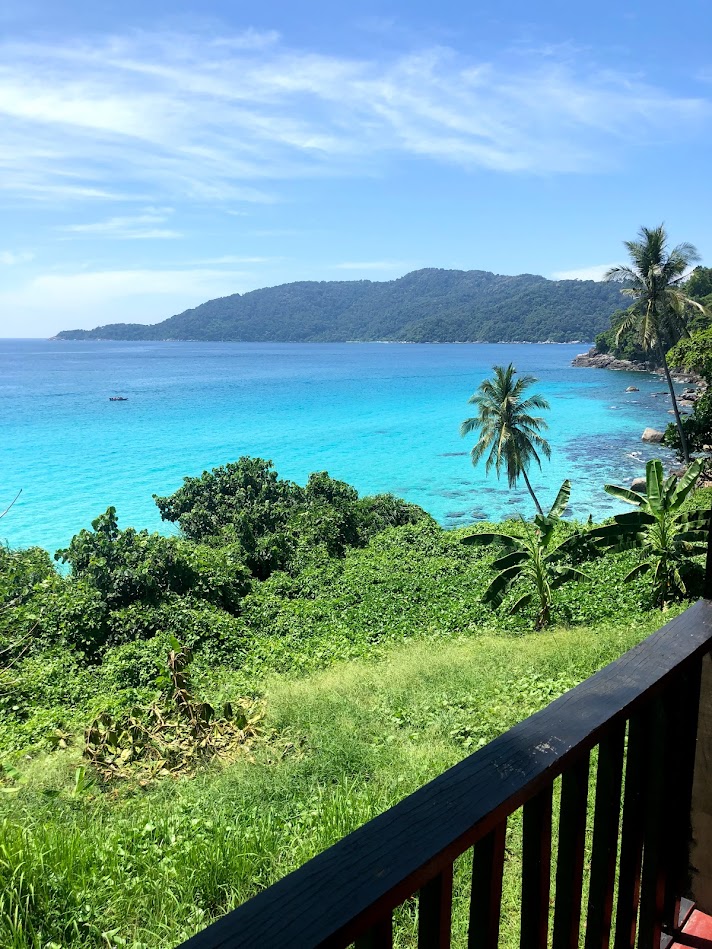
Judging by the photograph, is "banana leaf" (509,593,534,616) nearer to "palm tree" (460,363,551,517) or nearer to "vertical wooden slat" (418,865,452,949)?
"vertical wooden slat" (418,865,452,949)

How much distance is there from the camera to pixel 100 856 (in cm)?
378

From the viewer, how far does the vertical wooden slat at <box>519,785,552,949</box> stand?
1115 millimetres

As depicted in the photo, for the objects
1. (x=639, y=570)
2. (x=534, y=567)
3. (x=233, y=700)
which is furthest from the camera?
(x=639, y=570)

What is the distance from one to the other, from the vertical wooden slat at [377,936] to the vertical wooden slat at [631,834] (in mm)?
862

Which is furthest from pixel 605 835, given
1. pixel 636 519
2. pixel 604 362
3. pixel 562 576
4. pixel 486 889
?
pixel 604 362

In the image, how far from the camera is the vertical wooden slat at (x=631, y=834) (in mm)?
1508

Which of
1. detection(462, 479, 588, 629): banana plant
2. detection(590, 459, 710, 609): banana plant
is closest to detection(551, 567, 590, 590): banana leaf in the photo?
detection(462, 479, 588, 629): banana plant

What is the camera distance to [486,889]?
101cm

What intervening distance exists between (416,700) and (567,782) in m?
6.01

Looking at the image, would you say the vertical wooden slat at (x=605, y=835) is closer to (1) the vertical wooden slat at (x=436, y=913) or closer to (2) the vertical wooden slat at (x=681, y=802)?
(2) the vertical wooden slat at (x=681, y=802)

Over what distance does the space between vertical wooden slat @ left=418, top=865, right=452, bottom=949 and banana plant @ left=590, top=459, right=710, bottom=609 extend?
32.4 ft

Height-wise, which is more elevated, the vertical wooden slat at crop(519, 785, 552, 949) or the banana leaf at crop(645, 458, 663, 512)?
the vertical wooden slat at crop(519, 785, 552, 949)

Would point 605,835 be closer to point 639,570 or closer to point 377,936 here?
point 377,936

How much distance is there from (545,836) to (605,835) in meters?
0.35
